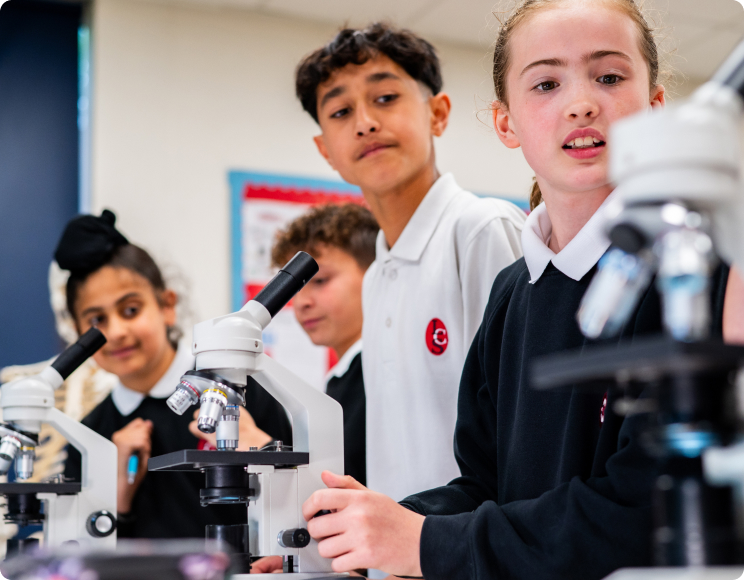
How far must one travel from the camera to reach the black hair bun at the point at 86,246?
6.97 feet

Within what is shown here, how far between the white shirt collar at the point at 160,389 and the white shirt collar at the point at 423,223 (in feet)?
2.32

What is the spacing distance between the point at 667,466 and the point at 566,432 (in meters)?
0.44

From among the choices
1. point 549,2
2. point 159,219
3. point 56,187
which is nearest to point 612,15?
point 549,2

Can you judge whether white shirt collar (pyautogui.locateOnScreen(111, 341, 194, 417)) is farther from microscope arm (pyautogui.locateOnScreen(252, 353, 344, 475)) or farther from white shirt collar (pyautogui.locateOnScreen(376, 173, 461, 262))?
microscope arm (pyautogui.locateOnScreen(252, 353, 344, 475))

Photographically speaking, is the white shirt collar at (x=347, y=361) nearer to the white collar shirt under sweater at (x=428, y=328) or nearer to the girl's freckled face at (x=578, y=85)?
the white collar shirt under sweater at (x=428, y=328)

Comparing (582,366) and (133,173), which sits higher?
(133,173)

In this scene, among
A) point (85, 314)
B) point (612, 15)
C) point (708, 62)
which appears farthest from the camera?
point (708, 62)

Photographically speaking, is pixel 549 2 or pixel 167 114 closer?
pixel 549 2

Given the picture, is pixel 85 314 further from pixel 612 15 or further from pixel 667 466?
pixel 667 466

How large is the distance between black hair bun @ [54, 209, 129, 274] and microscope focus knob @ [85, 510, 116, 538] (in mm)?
848

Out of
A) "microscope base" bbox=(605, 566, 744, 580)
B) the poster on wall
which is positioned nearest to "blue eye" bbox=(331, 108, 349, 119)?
the poster on wall

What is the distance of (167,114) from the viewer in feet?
9.69

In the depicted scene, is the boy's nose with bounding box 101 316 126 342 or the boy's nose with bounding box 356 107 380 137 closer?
the boy's nose with bounding box 356 107 380 137

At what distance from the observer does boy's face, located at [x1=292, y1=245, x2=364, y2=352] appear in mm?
2188
